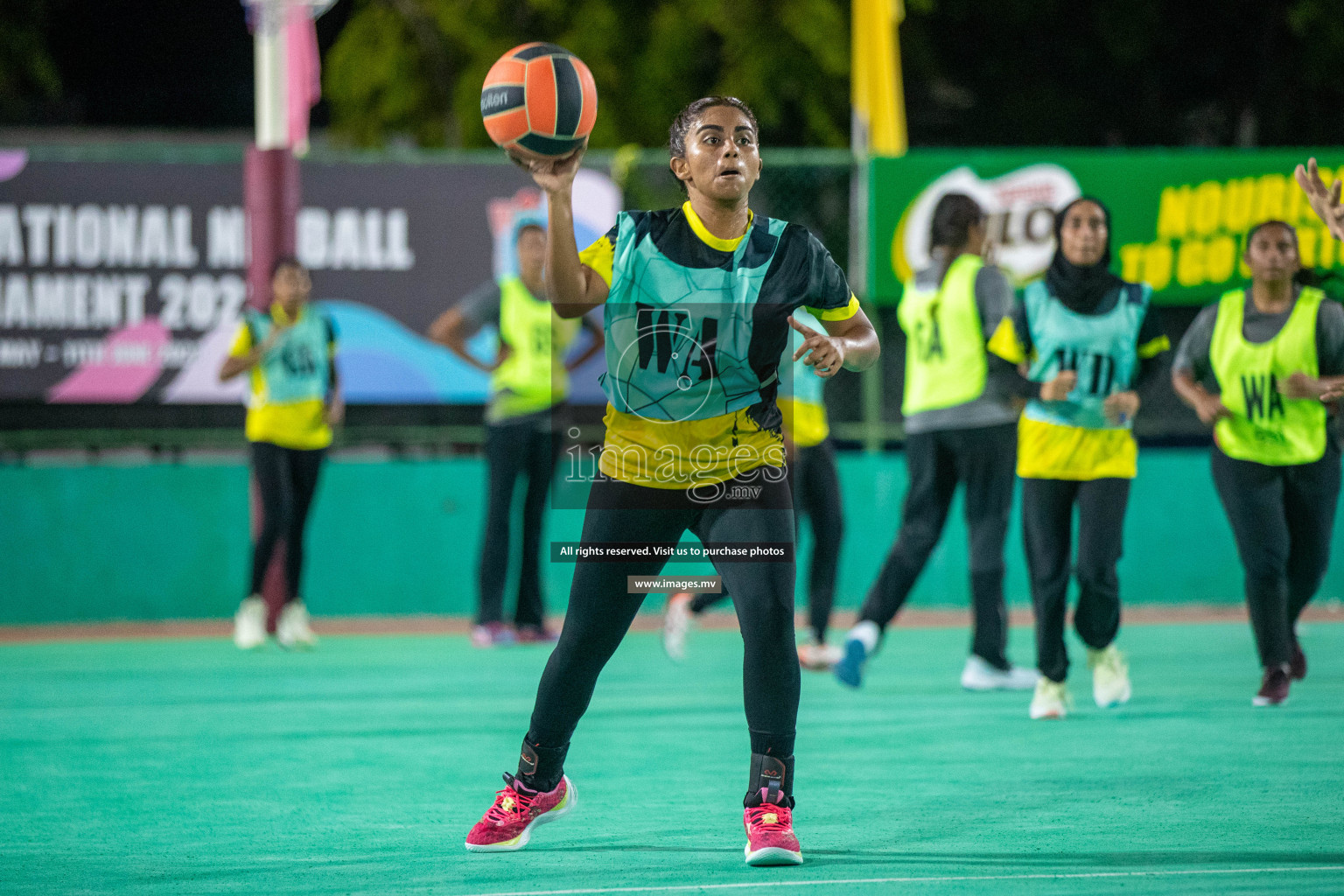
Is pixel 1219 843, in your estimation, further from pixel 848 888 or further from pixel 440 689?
pixel 440 689

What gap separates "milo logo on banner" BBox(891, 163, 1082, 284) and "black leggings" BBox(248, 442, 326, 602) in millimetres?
4563

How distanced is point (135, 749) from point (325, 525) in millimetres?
5436

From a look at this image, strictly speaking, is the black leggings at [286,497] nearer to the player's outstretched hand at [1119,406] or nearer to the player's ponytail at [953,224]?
the player's ponytail at [953,224]

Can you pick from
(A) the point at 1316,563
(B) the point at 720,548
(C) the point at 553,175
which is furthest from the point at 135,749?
(A) the point at 1316,563

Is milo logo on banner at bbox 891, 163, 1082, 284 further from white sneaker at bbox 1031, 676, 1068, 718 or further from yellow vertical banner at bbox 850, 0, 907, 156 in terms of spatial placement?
white sneaker at bbox 1031, 676, 1068, 718

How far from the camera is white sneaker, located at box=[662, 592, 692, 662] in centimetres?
985

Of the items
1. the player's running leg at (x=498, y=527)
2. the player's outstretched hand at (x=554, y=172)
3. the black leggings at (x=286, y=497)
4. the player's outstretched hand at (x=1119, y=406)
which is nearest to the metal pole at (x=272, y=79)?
the black leggings at (x=286, y=497)

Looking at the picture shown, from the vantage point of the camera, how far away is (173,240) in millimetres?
12047

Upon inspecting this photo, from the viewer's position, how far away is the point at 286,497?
10.6m

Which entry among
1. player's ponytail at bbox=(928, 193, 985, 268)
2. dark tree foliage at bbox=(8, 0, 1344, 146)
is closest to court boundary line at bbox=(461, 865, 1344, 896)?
player's ponytail at bbox=(928, 193, 985, 268)

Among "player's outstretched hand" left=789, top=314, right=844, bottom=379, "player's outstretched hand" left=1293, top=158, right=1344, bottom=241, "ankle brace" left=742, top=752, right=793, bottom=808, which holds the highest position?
"player's outstretched hand" left=1293, top=158, right=1344, bottom=241

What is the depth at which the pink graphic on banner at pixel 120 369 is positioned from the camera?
39.2 feet

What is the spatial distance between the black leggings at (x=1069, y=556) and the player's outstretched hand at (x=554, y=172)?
354 cm

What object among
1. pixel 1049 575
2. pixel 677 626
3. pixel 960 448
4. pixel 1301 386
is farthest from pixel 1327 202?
pixel 677 626
